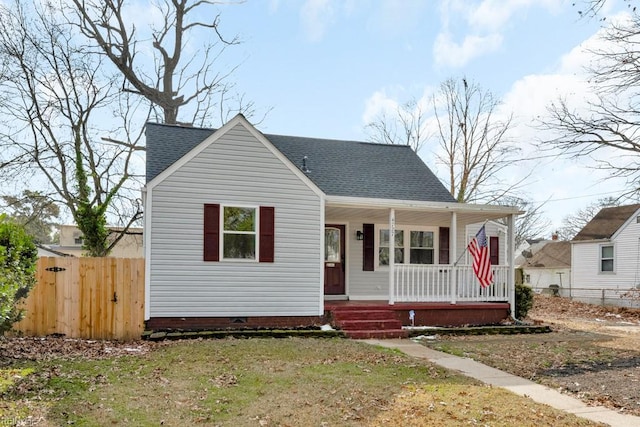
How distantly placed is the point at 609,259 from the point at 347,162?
15.8 m

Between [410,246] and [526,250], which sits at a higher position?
[410,246]

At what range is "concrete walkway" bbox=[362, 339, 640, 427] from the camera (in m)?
5.07

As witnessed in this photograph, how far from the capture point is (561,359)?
321 inches

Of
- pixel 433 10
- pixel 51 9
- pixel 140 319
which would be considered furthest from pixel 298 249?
pixel 51 9

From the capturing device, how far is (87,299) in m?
9.76

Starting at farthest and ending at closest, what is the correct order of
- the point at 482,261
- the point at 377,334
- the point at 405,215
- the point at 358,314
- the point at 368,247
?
the point at 368,247 → the point at 405,215 → the point at 482,261 → the point at 358,314 → the point at 377,334

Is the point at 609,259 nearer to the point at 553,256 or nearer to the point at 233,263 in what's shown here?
the point at 553,256

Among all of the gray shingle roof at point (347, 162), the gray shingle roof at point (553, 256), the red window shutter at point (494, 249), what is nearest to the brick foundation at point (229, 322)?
the gray shingle roof at point (347, 162)

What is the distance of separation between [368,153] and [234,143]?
5.67m

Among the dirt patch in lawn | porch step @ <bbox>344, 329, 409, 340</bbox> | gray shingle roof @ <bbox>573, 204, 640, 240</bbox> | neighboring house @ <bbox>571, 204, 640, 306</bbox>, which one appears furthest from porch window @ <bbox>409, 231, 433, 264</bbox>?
gray shingle roof @ <bbox>573, 204, 640, 240</bbox>

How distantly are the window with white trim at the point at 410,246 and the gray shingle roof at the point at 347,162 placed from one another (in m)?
1.08

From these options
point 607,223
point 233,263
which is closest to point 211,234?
point 233,263

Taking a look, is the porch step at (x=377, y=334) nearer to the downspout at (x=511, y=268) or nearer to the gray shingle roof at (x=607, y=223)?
the downspout at (x=511, y=268)

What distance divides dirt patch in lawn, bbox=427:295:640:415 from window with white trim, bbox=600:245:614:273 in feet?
34.8
